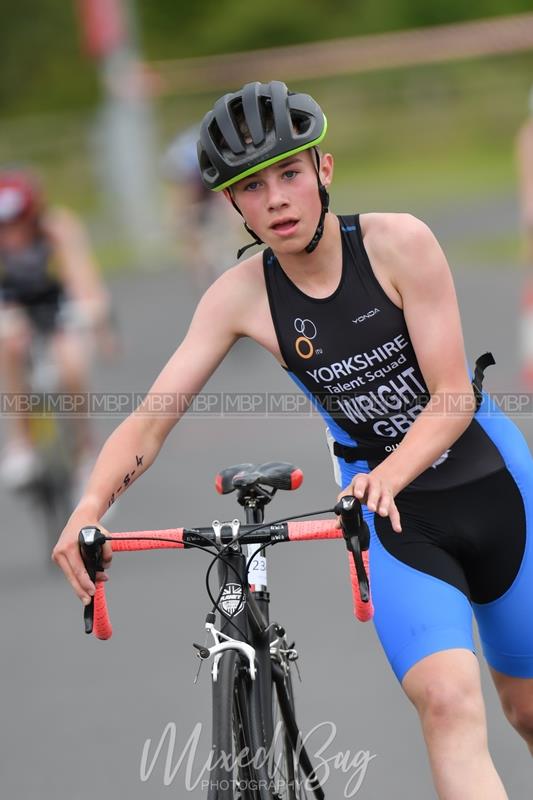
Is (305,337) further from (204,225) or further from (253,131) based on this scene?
(204,225)

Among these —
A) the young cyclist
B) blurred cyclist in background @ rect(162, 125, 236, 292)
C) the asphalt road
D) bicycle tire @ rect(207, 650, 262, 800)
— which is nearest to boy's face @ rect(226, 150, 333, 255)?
the young cyclist

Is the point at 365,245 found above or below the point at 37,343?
below

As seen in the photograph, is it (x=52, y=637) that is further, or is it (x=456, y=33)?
(x=456, y=33)

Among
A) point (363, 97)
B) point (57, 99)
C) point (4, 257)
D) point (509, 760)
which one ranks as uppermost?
point (57, 99)

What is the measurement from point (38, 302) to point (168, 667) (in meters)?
4.31

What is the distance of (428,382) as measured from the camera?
4.15 m

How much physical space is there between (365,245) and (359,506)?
3.24 ft

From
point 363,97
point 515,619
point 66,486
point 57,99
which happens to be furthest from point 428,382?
point 57,99

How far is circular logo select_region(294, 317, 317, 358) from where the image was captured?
4301 millimetres

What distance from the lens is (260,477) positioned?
4312 millimetres

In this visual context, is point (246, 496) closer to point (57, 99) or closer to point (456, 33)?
point (456, 33)

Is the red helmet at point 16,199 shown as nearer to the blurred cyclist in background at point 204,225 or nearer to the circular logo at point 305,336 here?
→ the circular logo at point 305,336

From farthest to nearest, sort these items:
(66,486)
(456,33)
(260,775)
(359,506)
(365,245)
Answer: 1. (456,33)
2. (66,486)
3. (365,245)
4. (260,775)
5. (359,506)

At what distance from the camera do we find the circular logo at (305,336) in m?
4.30
